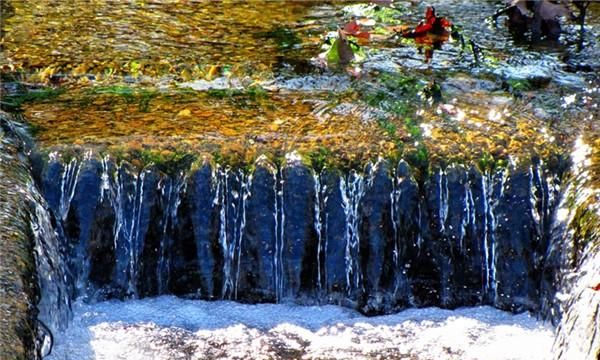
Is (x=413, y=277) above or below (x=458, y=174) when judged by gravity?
below

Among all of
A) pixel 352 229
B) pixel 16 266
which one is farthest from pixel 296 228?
pixel 16 266

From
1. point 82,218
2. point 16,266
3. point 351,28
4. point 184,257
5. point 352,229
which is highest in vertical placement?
point 351,28

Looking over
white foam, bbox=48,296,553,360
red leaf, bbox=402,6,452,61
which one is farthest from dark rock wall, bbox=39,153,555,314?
red leaf, bbox=402,6,452,61

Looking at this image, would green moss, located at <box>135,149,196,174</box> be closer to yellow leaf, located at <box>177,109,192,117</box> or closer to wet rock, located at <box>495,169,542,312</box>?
yellow leaf, located at <box>177,109,192,117</box>

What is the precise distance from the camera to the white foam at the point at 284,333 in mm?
4789

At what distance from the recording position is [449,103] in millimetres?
5922

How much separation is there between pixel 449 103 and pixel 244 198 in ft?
4.44

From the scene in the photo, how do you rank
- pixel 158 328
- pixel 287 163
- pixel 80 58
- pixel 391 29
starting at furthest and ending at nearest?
pixel 391 29 < pixel 80 58 < pixel 287 163 < pixel 158 328

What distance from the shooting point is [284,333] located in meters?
4.99

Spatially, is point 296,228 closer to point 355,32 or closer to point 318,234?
point 318,234

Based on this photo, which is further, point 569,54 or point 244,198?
point 569,54

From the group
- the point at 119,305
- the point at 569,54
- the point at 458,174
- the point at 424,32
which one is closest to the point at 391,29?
the point at 424,32

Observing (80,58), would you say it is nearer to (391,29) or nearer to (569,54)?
(391,29)

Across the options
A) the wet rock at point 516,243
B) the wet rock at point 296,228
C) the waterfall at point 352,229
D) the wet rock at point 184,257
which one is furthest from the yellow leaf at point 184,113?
the wet rock at point 516,243
